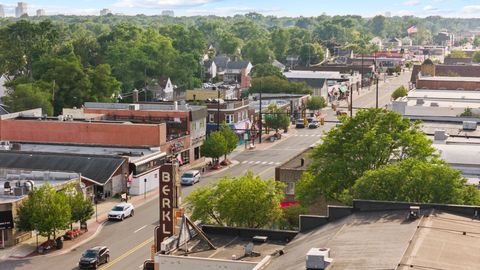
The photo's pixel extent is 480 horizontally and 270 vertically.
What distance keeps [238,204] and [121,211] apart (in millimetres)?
18537

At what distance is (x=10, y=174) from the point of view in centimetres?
6762

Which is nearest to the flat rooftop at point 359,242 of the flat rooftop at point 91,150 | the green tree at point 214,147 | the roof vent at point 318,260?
the roof vent at point 318,260

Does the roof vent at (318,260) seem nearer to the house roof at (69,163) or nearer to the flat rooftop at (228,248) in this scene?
the flat rooftop at (228,248)

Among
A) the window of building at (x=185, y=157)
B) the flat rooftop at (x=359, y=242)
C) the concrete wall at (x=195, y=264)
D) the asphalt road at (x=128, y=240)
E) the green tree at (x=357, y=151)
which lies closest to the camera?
the flat rooftop at (x=359, y=242)

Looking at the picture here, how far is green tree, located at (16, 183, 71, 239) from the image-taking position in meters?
54.0

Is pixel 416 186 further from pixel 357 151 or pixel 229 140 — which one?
pixel 229 140

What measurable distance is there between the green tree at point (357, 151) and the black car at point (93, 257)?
41.7 feet

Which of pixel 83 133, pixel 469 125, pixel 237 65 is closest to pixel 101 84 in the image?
pixel 83 133

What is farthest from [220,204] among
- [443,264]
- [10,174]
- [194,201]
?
[10,174]

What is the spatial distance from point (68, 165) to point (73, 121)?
14002 mm

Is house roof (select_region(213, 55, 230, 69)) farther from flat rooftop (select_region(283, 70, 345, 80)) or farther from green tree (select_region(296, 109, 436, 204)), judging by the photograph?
green tree (select_region(296, 109, 436, 204))

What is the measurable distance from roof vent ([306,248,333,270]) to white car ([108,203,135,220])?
33.9m

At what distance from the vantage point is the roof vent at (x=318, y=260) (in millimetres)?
31156

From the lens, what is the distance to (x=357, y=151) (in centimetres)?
5109
